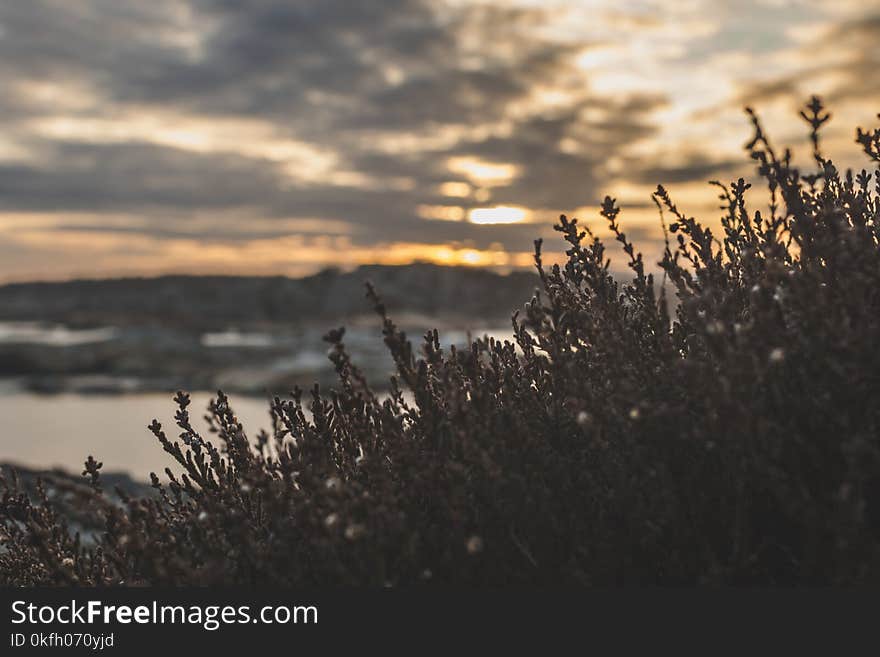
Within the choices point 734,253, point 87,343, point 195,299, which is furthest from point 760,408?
point 195,299

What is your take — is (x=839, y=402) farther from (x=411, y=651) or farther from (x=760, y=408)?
(x=411, y=651)

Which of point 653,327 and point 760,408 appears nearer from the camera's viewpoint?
Result: point 760,408

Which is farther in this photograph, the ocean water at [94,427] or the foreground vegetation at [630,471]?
the ocean water at [94,427]

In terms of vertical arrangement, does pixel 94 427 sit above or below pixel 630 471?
below

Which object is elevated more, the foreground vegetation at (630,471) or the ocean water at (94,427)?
the foreground vegetation at (630,471)

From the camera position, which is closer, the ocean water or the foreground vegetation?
the foreground vegetation

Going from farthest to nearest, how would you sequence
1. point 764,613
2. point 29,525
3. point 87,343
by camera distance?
point 87,343 < point 29,525 < point 764,613

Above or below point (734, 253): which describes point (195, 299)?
above

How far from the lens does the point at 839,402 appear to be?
2.25 meters

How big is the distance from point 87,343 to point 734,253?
41.2 m

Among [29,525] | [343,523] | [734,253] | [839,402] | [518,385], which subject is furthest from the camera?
[734,253]

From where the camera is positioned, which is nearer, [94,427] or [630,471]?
[630,471]

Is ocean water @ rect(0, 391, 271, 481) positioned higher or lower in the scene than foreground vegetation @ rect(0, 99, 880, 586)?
lower

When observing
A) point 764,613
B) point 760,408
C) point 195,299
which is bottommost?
point 764,613
